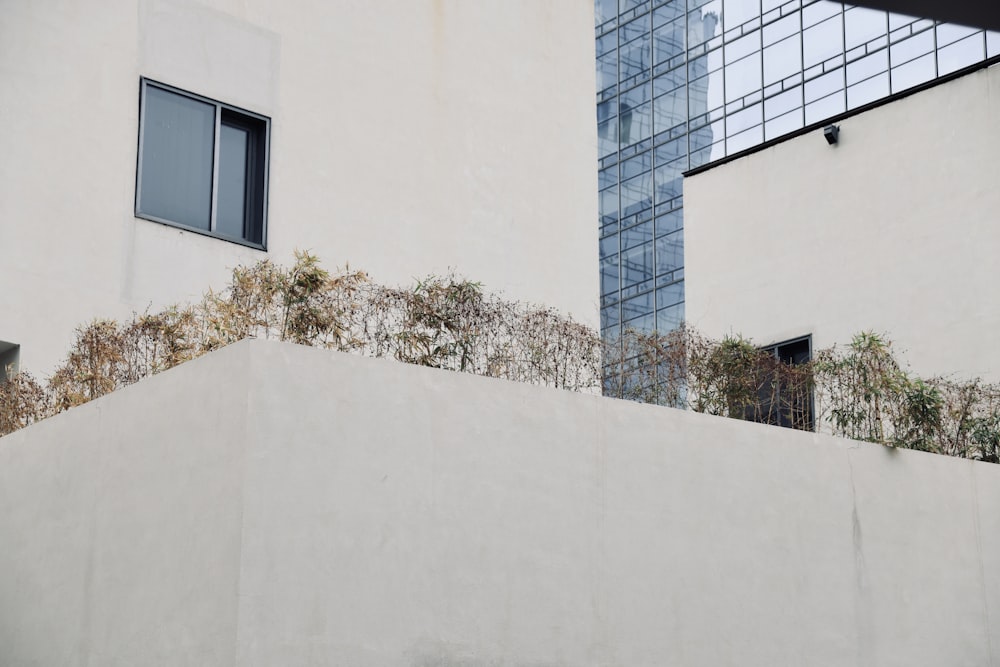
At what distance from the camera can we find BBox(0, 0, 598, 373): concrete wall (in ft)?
36.4

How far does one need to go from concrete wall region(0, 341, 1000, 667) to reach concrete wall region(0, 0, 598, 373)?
7.06ft

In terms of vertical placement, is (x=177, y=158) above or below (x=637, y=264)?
below

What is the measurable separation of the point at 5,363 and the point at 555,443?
16.2 feet

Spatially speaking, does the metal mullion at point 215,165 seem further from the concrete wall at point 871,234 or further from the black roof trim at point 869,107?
the black roof trim at point 869,107

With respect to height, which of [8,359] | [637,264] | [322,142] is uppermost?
[637,264]

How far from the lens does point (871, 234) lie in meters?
17.2

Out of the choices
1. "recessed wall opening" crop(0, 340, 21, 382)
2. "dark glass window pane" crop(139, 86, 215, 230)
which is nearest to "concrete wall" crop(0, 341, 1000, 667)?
"recessed wall opening" crop(0, 340, 21, 382)

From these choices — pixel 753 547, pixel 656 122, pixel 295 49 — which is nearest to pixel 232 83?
pixel 295 49

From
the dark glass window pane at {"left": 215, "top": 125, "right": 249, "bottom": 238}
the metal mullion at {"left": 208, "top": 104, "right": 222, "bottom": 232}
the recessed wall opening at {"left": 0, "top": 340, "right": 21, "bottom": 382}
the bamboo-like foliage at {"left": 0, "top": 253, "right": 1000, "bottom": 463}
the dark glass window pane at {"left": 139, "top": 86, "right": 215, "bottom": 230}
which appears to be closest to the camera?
the bamboo-like foliage at {"left": 0, "top": 253, "right": 1000, "bottom": 463}

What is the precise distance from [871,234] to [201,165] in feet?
30.1

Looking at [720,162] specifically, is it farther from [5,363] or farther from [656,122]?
[656,122]

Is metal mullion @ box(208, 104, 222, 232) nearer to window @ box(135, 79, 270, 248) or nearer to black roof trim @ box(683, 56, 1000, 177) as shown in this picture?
window @ box(135, 79, 270, 248)

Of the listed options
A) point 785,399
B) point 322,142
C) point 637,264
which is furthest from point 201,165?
point 637,264

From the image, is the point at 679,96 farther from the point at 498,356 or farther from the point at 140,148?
the point at 498,356
